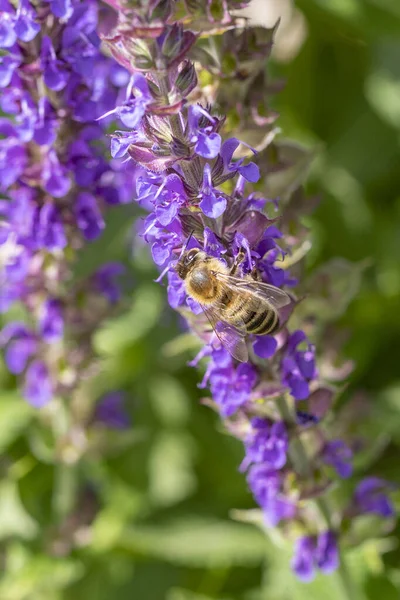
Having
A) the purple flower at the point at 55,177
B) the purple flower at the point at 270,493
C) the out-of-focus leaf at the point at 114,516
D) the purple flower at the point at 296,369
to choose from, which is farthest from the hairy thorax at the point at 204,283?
the out-of-focus leaf at the point at 114,516

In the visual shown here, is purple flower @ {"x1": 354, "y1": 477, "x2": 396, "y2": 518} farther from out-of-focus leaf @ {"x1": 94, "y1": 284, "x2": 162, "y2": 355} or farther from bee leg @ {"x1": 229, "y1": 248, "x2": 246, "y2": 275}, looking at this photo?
out-of-focus leaf @ {"x1": 94, "y1": 284, "x2": 162, "y2": 355}

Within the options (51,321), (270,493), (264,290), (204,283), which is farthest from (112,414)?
(264,290)

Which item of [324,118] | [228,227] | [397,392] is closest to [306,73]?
[324,118]


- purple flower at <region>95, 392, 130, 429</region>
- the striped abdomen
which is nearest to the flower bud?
the striped abdomen

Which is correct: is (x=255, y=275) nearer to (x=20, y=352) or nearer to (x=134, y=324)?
(x=20, y=352)

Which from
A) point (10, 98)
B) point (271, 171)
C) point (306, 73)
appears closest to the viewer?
point (271, 171)

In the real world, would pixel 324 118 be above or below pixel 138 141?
below

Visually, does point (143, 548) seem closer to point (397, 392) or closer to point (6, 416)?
point (6, 416)

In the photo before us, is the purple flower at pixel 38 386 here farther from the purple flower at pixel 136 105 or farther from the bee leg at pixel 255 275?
the purple flower at pixel 136 105
